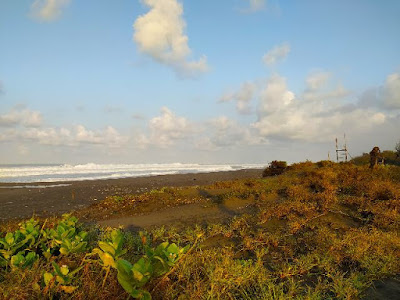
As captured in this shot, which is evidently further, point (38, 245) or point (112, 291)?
point (38, 245)

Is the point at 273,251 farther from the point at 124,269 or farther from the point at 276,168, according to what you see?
the point at 276,168

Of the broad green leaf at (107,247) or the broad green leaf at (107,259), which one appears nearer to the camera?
the broad green leaf at (107,259)

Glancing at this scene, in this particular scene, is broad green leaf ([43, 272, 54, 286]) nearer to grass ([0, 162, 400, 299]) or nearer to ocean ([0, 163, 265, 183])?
grass ([0, 162, 400, 299])

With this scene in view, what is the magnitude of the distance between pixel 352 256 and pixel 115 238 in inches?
137

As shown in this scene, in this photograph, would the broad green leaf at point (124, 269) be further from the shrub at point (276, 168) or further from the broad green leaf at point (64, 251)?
the shrub at point (276, 168)

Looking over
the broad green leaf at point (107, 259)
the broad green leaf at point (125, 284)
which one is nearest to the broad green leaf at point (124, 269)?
the broad green leaf at point (125, 284)

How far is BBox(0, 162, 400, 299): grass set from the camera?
8.85 ft

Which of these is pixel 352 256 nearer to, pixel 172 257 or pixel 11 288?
pixel 172 257

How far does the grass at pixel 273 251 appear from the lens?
8.85 feet

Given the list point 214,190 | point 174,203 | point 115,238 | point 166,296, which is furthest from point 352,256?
point 214,190

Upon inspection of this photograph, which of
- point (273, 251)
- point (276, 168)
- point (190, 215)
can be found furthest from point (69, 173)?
point (273, 251)

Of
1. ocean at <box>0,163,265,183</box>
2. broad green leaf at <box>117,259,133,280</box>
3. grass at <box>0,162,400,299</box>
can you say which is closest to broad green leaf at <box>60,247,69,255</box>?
grass at <box>0,162,400,299</box>

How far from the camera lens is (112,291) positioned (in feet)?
8.44

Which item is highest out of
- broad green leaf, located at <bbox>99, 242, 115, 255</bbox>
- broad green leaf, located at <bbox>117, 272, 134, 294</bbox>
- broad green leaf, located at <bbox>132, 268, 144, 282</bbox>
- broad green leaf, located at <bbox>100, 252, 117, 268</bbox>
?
broad green leaf, located at <bbox>99, 242, 115, 255</bbox>
